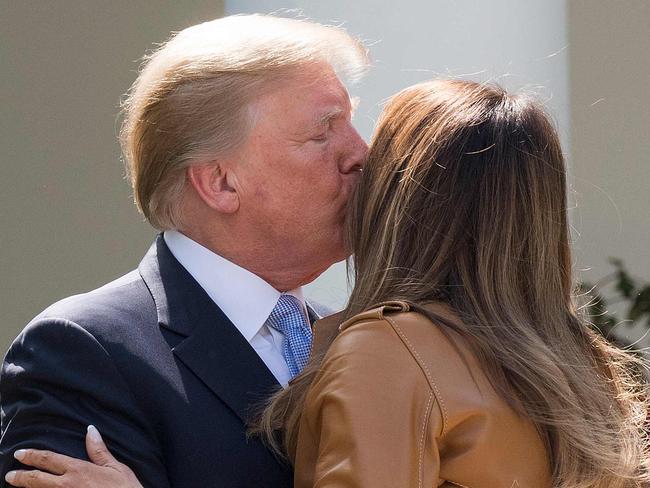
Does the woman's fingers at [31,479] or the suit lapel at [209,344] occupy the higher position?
the suit lapel at [209,344]

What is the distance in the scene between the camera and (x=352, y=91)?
162 inches

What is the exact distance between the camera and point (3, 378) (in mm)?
2373

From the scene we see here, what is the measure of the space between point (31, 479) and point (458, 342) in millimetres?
809

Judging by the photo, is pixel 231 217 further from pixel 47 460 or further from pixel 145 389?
pixel 47 460

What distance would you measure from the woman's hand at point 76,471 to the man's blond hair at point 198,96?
656 mm

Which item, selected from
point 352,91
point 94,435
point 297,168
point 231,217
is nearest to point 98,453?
point 94,435

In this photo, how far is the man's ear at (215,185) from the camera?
2.67 metres

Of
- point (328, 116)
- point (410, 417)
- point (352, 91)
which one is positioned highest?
point (328, 116)

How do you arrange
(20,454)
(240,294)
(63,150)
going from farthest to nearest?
1. (63,150)
2. (240,294)
3. (20,454)

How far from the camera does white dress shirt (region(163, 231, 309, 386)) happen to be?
2.59 meters

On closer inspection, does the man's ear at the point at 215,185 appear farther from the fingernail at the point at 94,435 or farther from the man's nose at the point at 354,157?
the fingernail at the point at 94,435

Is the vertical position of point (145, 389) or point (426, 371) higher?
point (426, 371)

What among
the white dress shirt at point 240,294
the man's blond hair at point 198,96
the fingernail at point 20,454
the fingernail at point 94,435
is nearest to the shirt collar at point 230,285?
the white dress shirt at point 240,294

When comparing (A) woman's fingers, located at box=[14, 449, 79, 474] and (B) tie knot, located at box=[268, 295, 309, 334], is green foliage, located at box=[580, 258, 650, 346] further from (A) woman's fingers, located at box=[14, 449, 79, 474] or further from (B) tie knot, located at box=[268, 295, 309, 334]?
(A) woman's fingers, located at box=[14, 449, 79, 474]
